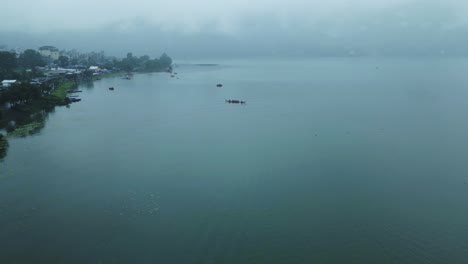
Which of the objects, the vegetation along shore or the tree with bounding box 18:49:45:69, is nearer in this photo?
the vegetation along shore

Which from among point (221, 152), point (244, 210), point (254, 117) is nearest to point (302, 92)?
point (254, 117)

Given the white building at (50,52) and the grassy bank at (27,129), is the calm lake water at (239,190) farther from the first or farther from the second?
the white building at (50,52)

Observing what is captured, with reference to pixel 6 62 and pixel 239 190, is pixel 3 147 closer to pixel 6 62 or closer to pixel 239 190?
pixel 239 190

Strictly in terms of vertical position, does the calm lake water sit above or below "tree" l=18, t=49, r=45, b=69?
below

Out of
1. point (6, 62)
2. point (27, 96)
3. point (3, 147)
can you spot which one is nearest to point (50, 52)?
point (6, 62)

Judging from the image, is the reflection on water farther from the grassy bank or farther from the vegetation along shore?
the grassy bank

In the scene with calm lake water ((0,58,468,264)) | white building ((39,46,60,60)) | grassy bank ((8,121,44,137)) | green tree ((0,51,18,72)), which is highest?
white building ((39,46,60,60))

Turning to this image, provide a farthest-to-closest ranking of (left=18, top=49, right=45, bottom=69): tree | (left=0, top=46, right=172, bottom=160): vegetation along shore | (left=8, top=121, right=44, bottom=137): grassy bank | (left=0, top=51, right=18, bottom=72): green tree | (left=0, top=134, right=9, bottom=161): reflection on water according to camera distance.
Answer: (left=18, top=49, right=45, bottom=69): tree → (left=0, top=51, right=18, bottom=72): green tree → (left=0, top=46, right=172, bottom=160): vegetation along shore → (left=8, top=121, right=44, bottom=137): grassy bank → (left=0, top=134, right=9, bottom=161): reflection on water

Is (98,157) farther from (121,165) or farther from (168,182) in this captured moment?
(168,182)

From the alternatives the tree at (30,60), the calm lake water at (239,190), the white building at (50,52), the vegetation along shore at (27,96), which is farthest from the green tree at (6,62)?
the white building at (50,52)

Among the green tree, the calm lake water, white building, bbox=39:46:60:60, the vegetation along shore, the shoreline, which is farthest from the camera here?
white building, bbox=39:46:60:60

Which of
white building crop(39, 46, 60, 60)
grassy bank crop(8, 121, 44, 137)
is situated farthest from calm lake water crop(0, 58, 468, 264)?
white building crop(39, 46, 60, 60)
